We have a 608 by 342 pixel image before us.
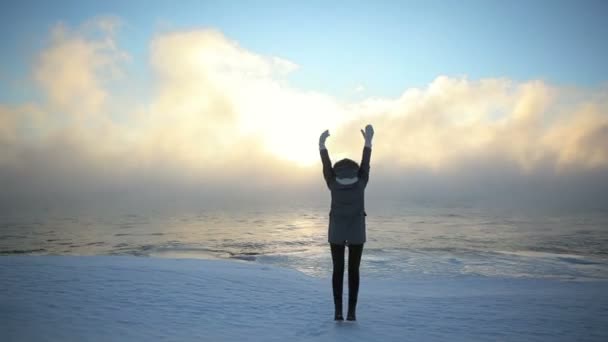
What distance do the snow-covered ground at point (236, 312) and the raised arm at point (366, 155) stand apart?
2.24m

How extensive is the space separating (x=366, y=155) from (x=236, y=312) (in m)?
3.43

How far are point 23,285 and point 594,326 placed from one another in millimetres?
9899

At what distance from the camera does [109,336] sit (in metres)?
4.20

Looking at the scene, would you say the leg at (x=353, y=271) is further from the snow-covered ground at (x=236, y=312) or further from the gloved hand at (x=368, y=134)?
the gloved hand at (x=368, y=134)

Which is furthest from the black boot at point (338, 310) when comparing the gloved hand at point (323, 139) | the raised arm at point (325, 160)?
the gloved hand at point (323, 139)

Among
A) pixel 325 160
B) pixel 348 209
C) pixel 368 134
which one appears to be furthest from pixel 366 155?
pixel 348 209

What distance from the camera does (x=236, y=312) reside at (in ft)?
18.1

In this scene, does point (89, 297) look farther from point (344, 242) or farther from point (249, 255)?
point (249, 255)

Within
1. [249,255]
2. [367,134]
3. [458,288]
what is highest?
[367,134]

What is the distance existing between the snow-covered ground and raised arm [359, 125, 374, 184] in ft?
7.34

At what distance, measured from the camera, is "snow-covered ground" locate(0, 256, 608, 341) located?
4473 millimetres

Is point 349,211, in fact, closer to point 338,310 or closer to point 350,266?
point 350,266

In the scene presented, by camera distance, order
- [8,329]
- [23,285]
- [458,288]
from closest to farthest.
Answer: [8,329] → [23,285] → [458,288]

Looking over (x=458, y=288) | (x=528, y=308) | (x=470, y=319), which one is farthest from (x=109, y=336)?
(x=458, y=288)
